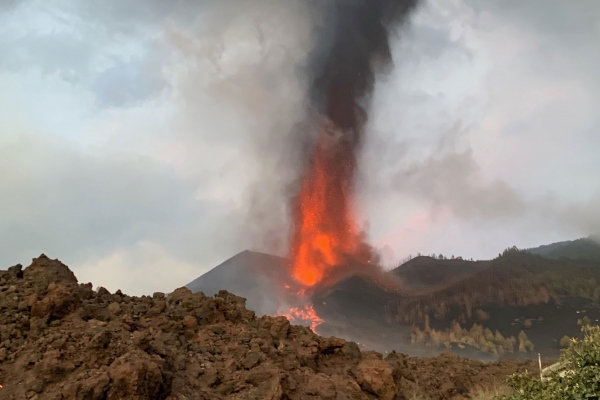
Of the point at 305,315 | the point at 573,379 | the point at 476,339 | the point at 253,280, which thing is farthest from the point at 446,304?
the point at 573,379

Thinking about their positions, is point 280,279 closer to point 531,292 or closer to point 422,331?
point 422,331

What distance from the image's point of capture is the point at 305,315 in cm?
8600

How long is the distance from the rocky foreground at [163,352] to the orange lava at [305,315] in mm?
67544

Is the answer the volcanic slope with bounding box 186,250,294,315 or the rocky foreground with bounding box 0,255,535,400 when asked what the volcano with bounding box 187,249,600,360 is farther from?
the rocky foreground with bounding box 0,255,535,400

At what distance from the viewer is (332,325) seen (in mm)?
85250

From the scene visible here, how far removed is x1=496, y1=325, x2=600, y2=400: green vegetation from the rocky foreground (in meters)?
4.19

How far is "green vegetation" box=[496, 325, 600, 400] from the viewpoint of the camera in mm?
7504

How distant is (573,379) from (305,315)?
80892 millimetres

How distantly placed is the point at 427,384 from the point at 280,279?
95.0 m

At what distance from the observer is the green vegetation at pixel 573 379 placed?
750cm

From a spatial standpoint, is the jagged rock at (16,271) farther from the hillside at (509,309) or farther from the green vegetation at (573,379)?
the hillside at (509,309)

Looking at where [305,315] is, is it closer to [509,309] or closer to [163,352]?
[509,309]

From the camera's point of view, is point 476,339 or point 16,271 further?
point 476,339

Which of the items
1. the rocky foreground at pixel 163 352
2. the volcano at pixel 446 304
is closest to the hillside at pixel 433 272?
the volcano at pixel 446 304
